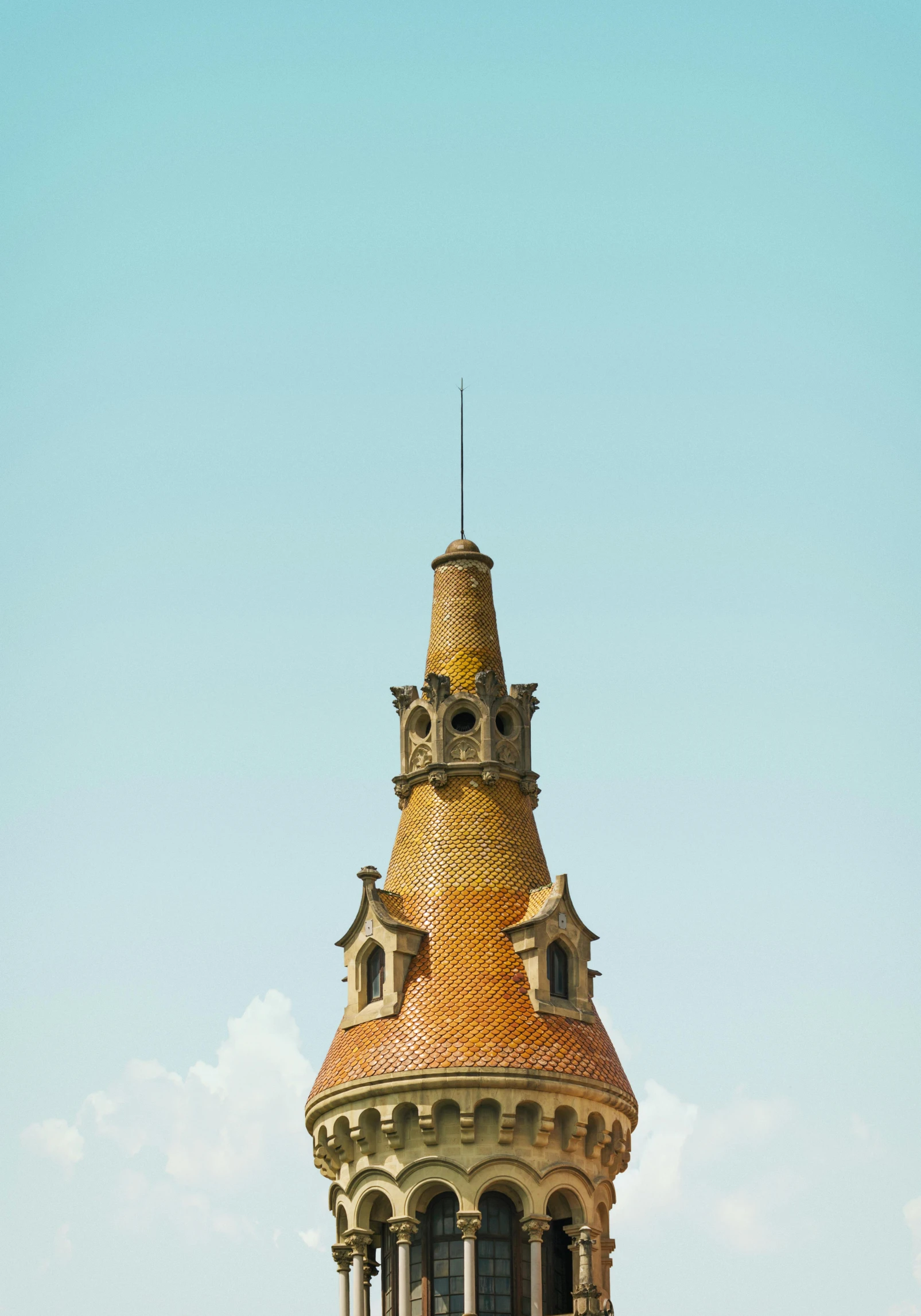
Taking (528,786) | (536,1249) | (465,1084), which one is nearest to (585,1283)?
(536,1249)

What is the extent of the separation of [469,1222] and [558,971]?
607 centimetres

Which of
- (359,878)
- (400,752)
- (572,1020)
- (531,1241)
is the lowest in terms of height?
(531,1241)

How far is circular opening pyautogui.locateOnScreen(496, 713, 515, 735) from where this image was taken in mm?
52438

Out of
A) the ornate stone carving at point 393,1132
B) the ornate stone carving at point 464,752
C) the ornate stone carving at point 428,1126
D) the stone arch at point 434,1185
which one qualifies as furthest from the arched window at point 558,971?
the ornate stone carving at point 464,752

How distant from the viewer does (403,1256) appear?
152 ft

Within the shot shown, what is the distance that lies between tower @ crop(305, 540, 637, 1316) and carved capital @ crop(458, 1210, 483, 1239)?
4cm

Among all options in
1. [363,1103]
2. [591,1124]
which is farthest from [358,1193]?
[591,1124]

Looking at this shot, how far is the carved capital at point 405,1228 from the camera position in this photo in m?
46.2

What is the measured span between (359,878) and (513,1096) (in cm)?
637

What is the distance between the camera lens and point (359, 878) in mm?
50250

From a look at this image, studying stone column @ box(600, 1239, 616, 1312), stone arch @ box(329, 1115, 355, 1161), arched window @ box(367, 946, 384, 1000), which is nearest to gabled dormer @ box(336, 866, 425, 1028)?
arched window @ box(367, 946, 384, 1000)

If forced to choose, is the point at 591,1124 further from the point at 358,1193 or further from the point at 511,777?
the point at 511,777

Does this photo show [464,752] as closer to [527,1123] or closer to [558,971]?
[558,971]

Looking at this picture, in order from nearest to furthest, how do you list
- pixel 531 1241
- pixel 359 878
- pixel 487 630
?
1. pixel 531 1241
2. pixel 359 878
3. pixel 487 630
